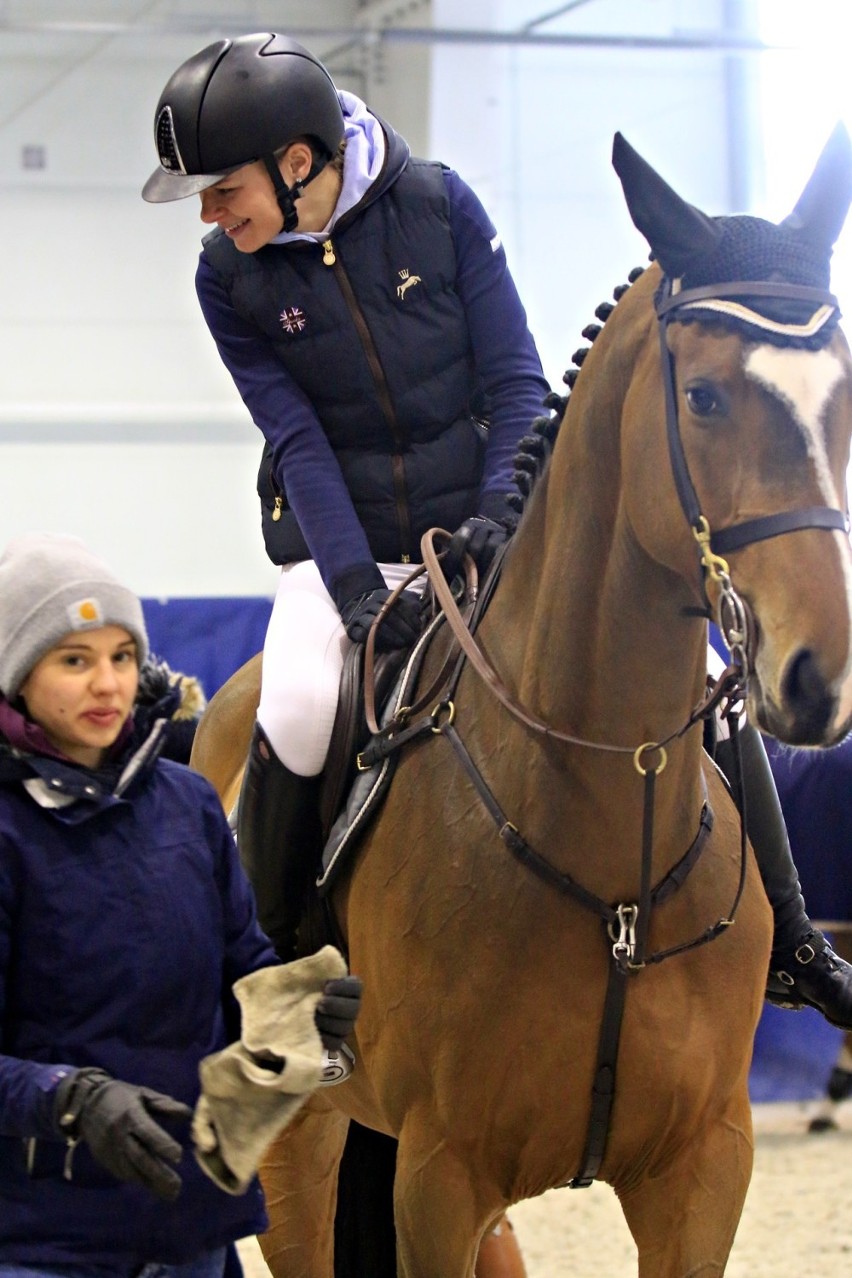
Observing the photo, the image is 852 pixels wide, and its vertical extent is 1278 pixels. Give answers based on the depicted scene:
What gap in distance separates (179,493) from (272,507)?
21.5 ft

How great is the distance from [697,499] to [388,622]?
0.87 metres

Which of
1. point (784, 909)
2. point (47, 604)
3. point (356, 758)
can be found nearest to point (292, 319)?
point (356, 758)

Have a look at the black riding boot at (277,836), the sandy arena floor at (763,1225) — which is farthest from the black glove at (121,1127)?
the sandy arena floor at (763,1225)

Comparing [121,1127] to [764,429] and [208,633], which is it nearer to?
[764,429]

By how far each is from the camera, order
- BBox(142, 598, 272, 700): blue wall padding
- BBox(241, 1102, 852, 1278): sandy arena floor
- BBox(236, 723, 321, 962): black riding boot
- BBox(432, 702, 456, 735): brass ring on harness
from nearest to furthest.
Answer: BBox(432, 702, 456, 735): brass ring on harness, BBox(236, 723, 321, 962): black riding boot, BBox(241, 1102, 852, 1278): sandy arena floor, BBox(142, 598, 272, 700): blue wall padding

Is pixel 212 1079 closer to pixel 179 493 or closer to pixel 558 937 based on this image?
pixel 558 937

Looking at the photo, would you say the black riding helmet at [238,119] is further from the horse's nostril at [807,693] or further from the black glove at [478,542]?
the horse's nostril at [807,693]

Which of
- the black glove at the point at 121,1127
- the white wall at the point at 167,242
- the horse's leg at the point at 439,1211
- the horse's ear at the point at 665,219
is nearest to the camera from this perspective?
the black glove at the point at 121,1127

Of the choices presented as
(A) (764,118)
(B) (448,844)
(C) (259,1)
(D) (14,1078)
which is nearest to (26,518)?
(C) (259,1)

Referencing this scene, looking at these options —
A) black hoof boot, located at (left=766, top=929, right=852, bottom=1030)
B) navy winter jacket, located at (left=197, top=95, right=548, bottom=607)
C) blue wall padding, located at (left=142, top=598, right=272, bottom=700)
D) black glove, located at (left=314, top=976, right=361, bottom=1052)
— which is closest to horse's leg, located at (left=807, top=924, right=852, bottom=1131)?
blue wall padding, located at (left=142, top=598, right=272, bottom=700)

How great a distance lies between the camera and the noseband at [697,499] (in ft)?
6.24

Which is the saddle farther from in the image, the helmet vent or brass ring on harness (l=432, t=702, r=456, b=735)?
the helmet vent

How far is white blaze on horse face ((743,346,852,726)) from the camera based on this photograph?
1913 millimetres

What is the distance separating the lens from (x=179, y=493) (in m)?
9.64
